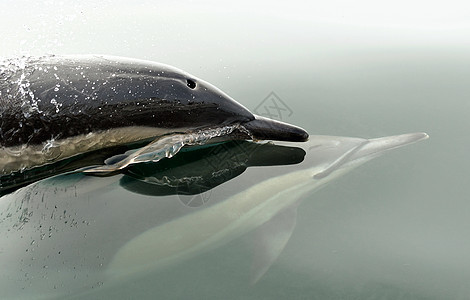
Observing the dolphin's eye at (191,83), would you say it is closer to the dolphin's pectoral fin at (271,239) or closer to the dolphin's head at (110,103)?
the dolphin's head at (110,103)

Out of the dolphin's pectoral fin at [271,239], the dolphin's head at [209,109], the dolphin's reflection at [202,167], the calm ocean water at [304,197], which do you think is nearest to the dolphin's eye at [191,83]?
the dolphin's head at [209,109]

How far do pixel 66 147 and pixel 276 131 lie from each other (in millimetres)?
1573

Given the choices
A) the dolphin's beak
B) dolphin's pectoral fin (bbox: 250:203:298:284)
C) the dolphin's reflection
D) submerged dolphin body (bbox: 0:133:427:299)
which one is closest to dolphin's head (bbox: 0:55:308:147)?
the dolphin's beak

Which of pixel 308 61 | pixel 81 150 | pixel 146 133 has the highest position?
pixel 308 61

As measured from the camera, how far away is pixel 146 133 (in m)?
3.62

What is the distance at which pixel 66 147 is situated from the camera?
11.5 feet

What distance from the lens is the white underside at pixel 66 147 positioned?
3.41 metres

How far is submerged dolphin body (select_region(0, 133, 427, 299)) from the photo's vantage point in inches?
106

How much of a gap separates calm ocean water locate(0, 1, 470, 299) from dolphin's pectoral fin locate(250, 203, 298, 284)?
0.04 metres

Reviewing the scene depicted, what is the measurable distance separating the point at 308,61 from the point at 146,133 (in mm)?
2522

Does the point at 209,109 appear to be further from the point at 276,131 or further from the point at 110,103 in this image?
the point at 110,103

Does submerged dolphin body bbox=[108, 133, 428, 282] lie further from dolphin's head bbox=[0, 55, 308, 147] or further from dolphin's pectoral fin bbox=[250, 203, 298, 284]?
dolphin's head bbox=[0, 55, 308, 147]

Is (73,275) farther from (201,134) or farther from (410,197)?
Answer: (410,197)

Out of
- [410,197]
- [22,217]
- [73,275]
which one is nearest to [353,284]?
[410,197]
